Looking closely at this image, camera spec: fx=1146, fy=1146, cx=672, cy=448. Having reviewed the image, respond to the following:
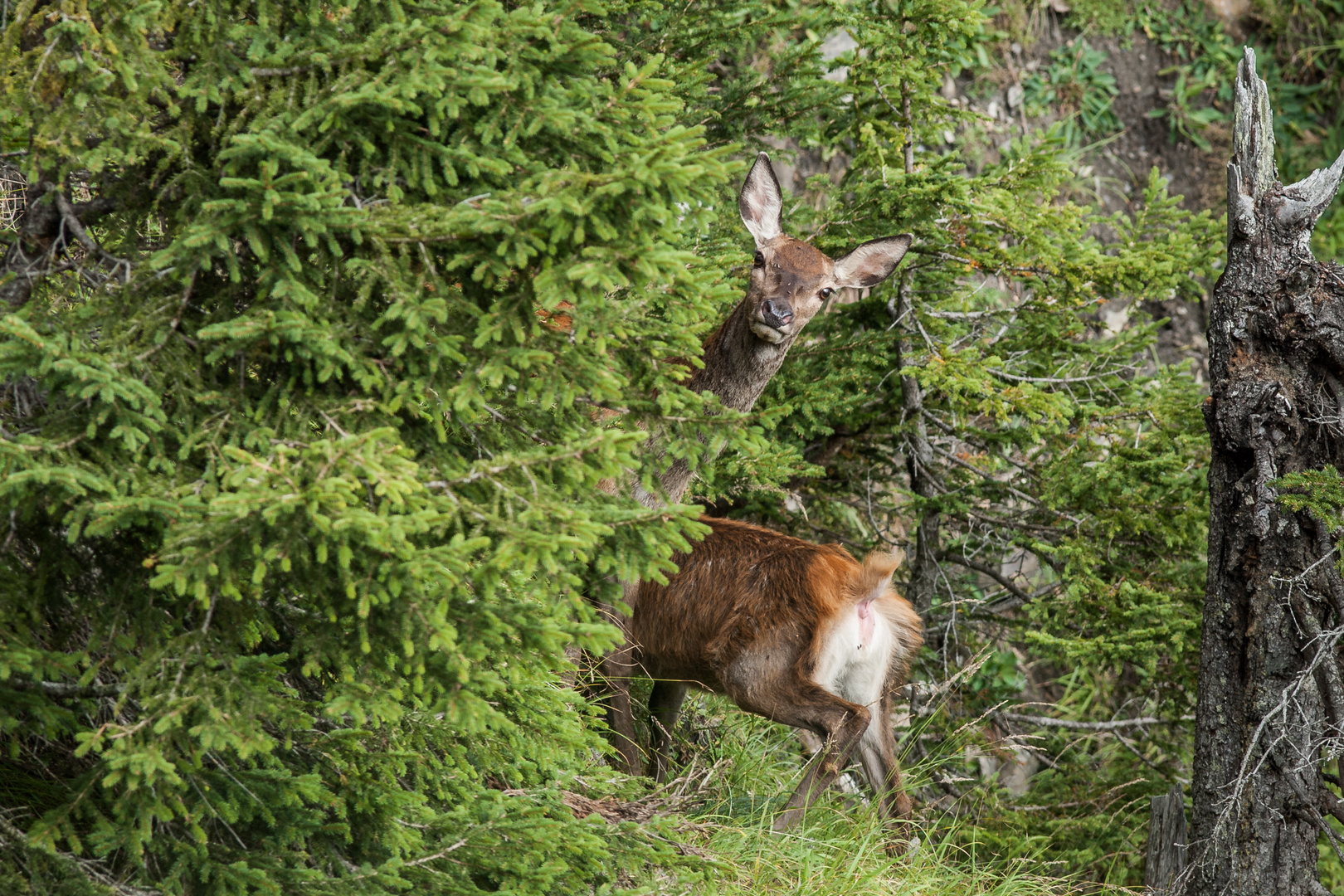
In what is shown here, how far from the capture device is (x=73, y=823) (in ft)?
9.64

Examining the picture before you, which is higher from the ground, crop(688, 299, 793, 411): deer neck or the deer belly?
crop(688, 299, 793, 411): deer neck

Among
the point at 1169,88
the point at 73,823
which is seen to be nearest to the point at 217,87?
A: the point at 73,823

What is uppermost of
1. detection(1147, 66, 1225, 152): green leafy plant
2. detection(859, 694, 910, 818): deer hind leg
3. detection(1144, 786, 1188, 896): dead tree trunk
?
detection(1147, 66, 1225, 152): green leafy plant

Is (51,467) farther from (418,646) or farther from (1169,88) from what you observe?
(1169,88)

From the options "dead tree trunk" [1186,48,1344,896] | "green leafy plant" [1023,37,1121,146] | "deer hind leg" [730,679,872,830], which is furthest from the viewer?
"green leafy plant" [1023,37,1121,146]

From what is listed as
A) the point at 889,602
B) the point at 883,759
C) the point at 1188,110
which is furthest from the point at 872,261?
the point at 1188,110

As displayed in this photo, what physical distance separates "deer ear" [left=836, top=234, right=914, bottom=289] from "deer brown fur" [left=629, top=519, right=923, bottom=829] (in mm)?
1164

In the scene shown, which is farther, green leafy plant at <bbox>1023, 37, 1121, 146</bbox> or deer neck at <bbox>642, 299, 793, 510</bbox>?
green leafy plant at <bbox>1023, 37, 1121, 146</bbox>

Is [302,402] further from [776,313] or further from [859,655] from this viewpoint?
[859,655]

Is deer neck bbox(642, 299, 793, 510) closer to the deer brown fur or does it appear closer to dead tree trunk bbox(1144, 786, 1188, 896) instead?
the deer brown fur

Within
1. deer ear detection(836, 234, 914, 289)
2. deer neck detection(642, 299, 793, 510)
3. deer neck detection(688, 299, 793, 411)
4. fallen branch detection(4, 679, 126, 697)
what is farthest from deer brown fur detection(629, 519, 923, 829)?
fallen branch detection(4, 679, 126, 697)

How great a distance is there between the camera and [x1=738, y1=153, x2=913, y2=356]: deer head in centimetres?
459

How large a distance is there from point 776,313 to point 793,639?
4.22 feet

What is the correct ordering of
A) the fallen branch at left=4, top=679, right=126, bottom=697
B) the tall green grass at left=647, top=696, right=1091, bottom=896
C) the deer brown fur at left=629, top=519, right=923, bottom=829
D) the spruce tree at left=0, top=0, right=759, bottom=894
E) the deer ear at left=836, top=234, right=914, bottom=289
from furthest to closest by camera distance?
1. the deer ear at left=836, top=234, right=914, bottom=289
2. the deer brown fur at left=629, top=519, right=923, bottom=829
3. the tall green grass at left=647, top=696, right=1091, bottom=896
4. the fallen branch at left=4, top=679, right=126, bottom=697
5. the spruce tree at left=0, top=0, right=759, bottom=894
